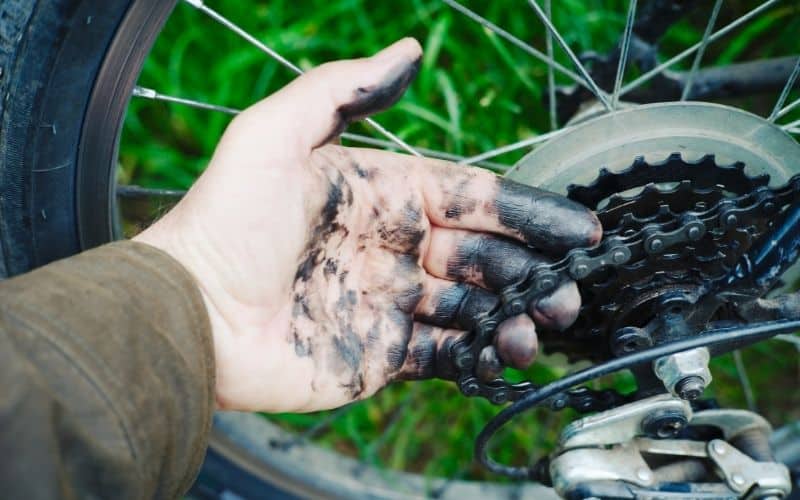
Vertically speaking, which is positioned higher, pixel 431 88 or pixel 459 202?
pixel 431 88

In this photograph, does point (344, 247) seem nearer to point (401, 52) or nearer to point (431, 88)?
point (401, 52)

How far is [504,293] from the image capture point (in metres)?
0.80

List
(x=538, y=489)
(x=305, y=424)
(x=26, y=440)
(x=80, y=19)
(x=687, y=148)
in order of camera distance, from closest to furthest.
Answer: (x=26, y=440) → (x=80, y=19) → (x=687, y=148) → (x=538, y=489) → (x=305, y=424)

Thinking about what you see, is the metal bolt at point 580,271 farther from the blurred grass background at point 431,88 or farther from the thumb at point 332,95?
the blurred grass background at point 431,88

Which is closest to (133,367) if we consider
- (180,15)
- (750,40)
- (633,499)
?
(633,499)

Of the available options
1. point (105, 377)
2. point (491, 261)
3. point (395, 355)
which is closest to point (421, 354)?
point (395, 355)

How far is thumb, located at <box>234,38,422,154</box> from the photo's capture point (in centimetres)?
74

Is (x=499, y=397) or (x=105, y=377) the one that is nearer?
(x=105, y=377)

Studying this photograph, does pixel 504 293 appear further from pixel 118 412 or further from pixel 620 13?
pixel 620 13

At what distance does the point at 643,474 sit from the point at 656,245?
11.2 inches

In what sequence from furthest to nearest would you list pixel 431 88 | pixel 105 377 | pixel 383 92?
pixel 431 88 → pixel 383 92 → pixel 105 377

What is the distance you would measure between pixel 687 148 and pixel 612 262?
0.17m

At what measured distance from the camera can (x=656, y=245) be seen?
0.75 m

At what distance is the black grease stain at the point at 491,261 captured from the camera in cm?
84
